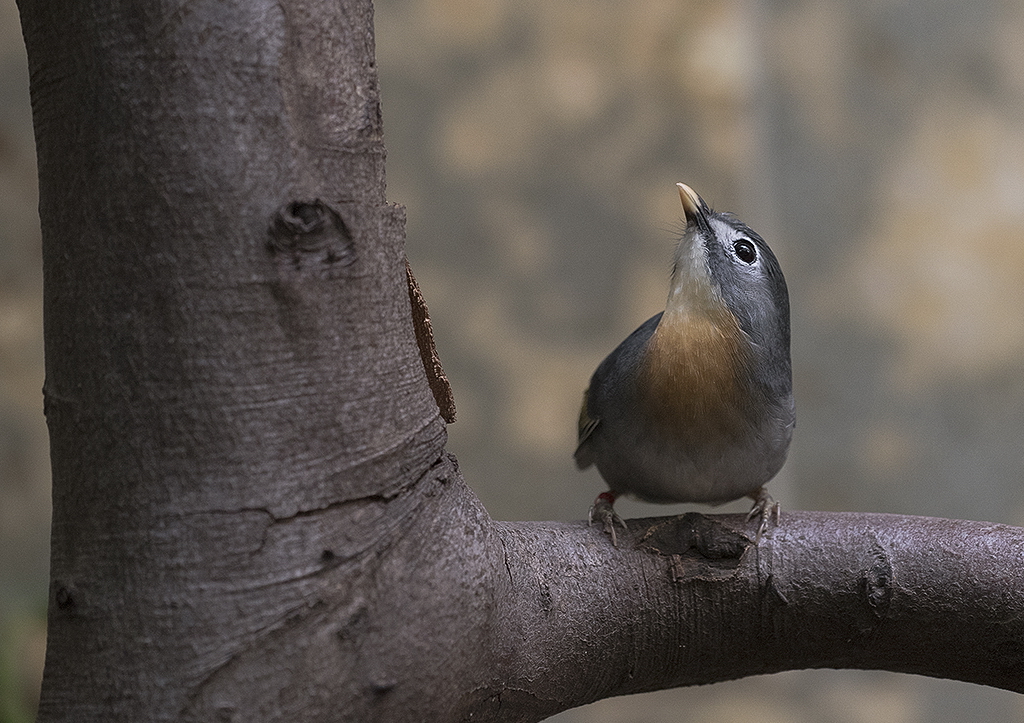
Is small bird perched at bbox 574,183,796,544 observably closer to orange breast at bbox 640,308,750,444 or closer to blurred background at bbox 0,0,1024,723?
orange breast at bbox 640,308,750,444

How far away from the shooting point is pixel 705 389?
1.19 meters

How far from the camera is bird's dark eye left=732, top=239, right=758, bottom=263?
1.33 metres

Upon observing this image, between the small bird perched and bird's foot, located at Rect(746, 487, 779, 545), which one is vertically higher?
the small bird perched

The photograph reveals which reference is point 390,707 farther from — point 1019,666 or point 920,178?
point 920,178

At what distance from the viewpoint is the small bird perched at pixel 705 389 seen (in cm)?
120

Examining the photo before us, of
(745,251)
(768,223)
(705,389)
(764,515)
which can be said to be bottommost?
(764,515)

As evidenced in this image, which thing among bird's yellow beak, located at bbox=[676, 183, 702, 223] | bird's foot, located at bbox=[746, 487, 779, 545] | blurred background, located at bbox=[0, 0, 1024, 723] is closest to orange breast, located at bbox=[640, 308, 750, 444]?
bird's foot, located at bbox=[746, 487, 779, 545]

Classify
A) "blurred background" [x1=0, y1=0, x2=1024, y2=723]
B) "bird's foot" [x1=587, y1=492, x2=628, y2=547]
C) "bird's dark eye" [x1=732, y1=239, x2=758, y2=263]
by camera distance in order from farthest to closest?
"blurred background" [x1=0, y1=0, x2=1024, y2=723] → "bird's dark eye" [x1=732, y1=239, x2=758, y2=263] → "bird's foot" [x1=587, y1=492, x2=628, y2=547]

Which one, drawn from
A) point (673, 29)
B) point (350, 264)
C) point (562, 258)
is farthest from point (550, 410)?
point (350, 264)

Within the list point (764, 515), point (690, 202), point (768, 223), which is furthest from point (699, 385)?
point (768, 223)

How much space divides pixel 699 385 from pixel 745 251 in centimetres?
26

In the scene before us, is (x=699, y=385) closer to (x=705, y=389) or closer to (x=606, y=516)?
(x=705, y=389)

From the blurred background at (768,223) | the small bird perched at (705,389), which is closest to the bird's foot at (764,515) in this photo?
the small bird perched at (705,389)

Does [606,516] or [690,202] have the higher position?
[690,202]
